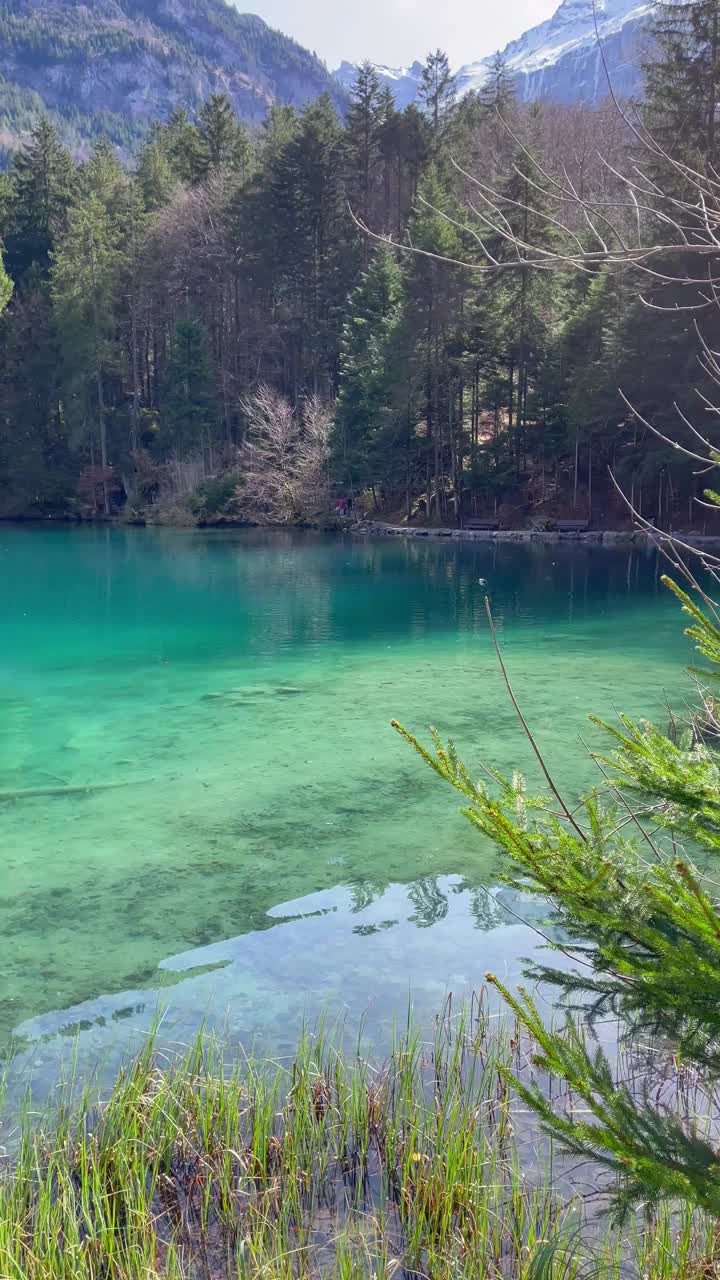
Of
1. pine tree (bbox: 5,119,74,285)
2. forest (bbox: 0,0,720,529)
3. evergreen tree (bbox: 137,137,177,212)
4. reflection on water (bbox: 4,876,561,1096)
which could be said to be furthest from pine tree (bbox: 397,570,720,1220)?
pine tree (bbox: 5,119,74,285)

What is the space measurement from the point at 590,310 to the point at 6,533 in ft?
74.5

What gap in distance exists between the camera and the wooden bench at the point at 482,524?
35.2m

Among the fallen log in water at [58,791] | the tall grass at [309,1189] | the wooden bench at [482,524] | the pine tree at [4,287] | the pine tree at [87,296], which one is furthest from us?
the pine tree at [87,296]

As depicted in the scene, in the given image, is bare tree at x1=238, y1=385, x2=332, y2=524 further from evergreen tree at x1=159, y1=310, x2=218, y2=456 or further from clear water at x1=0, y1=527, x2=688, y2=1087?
clear water at x1=0, y1=527, x2=688, y2=1087

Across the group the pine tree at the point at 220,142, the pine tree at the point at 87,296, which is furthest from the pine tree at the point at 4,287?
the pine tree at the point at 220,142

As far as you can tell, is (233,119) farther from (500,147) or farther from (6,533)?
(6,533)

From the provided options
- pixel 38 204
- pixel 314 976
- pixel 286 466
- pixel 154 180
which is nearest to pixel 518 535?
pixel 286 466

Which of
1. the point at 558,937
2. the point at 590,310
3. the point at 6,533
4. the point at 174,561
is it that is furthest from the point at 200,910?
the point at 6,533

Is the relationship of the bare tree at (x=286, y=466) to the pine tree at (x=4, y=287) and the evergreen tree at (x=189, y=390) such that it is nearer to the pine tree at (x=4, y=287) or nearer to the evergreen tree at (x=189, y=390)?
the evergreen tree at (x=189, y=390)

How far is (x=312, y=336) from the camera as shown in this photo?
43188mm

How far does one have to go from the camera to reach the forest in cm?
3334

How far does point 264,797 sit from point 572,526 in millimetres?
26366

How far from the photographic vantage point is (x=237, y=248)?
44906 mm

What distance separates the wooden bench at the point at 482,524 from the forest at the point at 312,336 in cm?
79
